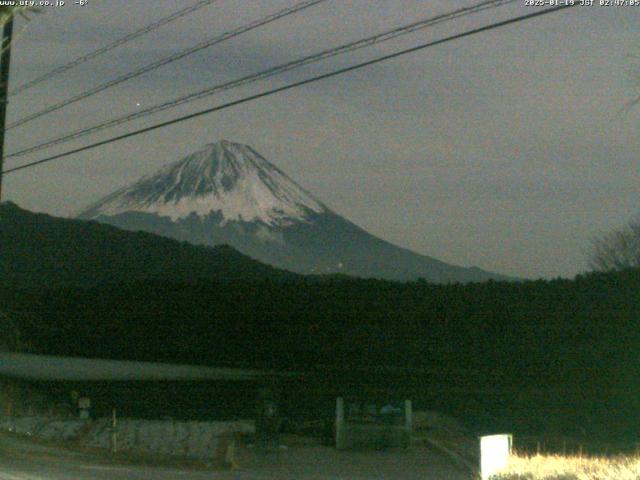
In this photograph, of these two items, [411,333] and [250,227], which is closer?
[411,333]

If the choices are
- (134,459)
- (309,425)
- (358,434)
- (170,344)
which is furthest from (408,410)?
(170,344)

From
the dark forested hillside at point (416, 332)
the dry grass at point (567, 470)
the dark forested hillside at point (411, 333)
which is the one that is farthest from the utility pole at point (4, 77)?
the dry grass at point (567, 470)

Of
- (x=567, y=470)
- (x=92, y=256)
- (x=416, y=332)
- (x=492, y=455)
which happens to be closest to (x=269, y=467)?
(x=492, y=455)

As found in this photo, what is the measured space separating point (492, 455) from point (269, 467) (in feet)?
21.0

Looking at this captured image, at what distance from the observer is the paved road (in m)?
13.7

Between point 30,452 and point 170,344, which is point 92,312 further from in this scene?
point 30,452

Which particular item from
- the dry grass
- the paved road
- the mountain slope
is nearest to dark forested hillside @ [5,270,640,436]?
the paved road

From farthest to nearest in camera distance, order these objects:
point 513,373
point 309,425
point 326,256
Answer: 1. point 326,256
2. point 513,373
3. point 309,425

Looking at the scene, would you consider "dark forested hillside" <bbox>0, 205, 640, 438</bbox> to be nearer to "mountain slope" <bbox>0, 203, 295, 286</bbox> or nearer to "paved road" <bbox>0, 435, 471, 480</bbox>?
"paved road" <bbox>0, 435, 471, 480</bbox>

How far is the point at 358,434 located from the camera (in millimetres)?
19453

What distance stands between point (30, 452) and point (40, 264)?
3788cm

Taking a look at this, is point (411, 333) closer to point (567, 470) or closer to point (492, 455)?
point (492, 455)

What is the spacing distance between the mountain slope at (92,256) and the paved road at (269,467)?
32.6 meters

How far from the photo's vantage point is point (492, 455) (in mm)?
10609
